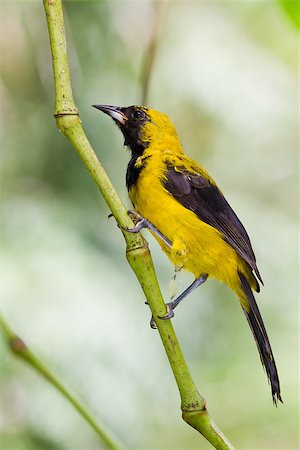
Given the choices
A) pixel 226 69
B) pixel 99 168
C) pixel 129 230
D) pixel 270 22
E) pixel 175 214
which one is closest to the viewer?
pixel 99 168

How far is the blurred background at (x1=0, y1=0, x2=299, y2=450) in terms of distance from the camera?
11.5 feet

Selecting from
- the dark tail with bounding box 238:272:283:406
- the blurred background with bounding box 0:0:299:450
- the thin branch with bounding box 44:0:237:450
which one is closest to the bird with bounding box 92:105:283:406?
the dark tail with bounding box 238:272:283:406

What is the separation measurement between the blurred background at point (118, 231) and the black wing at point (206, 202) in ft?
1.19

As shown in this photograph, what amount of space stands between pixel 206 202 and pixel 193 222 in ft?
0.42

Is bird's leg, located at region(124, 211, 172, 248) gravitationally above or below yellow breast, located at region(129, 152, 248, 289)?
below

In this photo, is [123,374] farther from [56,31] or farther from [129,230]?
[56,31]

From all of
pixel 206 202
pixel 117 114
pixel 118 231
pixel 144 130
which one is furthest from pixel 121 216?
pixel 118 231

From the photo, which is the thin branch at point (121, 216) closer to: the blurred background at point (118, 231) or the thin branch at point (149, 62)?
the thin branch at point (149, 62)

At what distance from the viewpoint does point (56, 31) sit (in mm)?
1604

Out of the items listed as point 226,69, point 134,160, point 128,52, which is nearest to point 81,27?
point 128,52

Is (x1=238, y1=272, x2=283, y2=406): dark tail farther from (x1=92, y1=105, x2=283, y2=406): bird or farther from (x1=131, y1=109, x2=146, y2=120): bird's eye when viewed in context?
(x1=131, y1=109, x2=146, y2=120): bird's eye

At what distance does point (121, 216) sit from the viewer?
1.61 m

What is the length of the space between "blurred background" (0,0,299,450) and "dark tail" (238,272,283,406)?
0.32 m

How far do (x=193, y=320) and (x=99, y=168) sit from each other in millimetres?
2437
